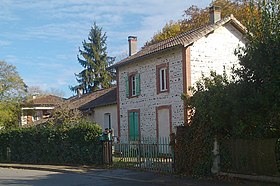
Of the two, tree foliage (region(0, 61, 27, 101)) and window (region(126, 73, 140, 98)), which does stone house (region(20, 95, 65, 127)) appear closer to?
tree foliage (region(0, 61, 27, 101))

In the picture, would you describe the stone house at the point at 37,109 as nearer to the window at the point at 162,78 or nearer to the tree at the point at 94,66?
the tree at the point at 94,66

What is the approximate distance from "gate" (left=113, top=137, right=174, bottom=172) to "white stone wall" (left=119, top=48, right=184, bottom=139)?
483cm

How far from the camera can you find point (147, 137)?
2641 cm

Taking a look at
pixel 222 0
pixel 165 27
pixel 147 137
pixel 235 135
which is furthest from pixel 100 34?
pixel 235 135

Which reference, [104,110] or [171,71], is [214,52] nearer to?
[171,71]

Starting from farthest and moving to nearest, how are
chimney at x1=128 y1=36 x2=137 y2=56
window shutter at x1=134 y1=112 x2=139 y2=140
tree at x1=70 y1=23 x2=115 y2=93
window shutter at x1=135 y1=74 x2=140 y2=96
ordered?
tree at x1=70 y1=23 x2=115 y2=93 → chimney at x1=128 y1=36 x2=137 y2=56 → window shutter at x1=134 y1=112 x2=139 y2=140 → window shutter at x1=135 y1=74 x2=140 y2=96

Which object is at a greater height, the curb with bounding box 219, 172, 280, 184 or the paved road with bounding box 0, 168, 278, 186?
the curb with bounding box 219, 172, 280, 184

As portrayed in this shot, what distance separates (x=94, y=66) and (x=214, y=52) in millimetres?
31881

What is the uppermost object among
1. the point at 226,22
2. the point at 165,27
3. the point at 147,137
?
the point at 165,27

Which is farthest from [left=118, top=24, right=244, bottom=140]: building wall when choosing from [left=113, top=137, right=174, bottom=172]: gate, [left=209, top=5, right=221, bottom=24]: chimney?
[left=113, top=137, right=174, bottom=172]: gate

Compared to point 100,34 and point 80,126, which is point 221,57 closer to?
point 80,126

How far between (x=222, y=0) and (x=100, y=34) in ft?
78.3

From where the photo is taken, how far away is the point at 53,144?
23984 mm

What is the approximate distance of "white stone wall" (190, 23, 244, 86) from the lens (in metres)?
23.8
